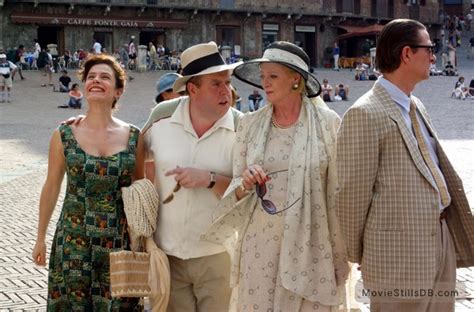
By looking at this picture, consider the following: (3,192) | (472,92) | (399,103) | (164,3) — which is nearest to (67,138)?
(399,103)

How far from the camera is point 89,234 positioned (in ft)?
13.6

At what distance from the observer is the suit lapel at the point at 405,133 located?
Result: 3.54 m

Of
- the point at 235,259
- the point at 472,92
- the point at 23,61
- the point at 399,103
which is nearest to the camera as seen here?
the point at 399,103

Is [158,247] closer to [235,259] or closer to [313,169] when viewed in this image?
[235,259]

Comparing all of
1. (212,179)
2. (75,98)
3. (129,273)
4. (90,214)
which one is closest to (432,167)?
(212,179)

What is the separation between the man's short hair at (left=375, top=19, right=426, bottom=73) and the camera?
360 cm

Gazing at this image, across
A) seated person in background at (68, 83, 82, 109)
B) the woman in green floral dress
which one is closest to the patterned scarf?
the woman in green floral dress

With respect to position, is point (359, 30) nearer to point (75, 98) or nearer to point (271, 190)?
point (75, 98)

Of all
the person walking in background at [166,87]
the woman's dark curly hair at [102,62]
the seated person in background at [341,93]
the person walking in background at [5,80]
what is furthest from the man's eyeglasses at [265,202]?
the seated person in background at [341,93]

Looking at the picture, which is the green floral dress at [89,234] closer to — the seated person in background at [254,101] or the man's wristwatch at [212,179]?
the man's wristwatch at [212,179]

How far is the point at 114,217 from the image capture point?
418cm

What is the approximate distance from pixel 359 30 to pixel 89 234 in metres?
47.4

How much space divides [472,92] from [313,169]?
29.3 metres

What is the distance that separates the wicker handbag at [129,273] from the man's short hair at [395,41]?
1.54m
